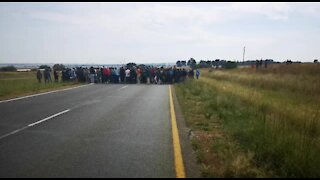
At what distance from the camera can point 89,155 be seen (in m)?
7.83

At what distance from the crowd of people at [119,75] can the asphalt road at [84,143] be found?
24798 millimetres

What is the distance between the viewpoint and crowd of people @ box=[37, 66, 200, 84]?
130 ft

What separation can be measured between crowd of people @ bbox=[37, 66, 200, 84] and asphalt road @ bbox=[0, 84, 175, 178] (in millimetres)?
24798

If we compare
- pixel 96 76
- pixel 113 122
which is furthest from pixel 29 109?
pixel 96 76

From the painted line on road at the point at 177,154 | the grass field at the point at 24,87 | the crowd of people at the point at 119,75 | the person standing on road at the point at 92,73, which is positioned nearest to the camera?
the painted line on road at the point at 177,154

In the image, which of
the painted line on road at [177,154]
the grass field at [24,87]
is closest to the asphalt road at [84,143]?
the painted line on road at [177,154]

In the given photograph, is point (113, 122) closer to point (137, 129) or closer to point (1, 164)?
point (137, 129)

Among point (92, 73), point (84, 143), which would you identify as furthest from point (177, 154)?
point (92, 73)

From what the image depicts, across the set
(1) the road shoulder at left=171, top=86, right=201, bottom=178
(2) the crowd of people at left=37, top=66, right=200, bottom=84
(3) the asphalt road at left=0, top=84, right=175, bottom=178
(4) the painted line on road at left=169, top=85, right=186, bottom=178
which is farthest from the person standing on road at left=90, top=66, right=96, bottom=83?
→ (4) the painted line on road at left=169, top=85, right=186, bottom=178

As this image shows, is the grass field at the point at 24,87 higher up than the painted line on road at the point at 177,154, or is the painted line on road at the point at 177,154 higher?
the painted line on road at the point at 177,154

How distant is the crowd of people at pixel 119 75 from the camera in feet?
130

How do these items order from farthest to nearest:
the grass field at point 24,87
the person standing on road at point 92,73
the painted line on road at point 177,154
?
the person standing on road at point 92,73 < the grass field at point 24,87 < the painted line on road at point 177,154

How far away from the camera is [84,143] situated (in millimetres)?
8930

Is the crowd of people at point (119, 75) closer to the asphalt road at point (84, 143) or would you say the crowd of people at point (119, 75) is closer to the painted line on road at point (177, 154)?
the asphalt road at point (84, 143)
